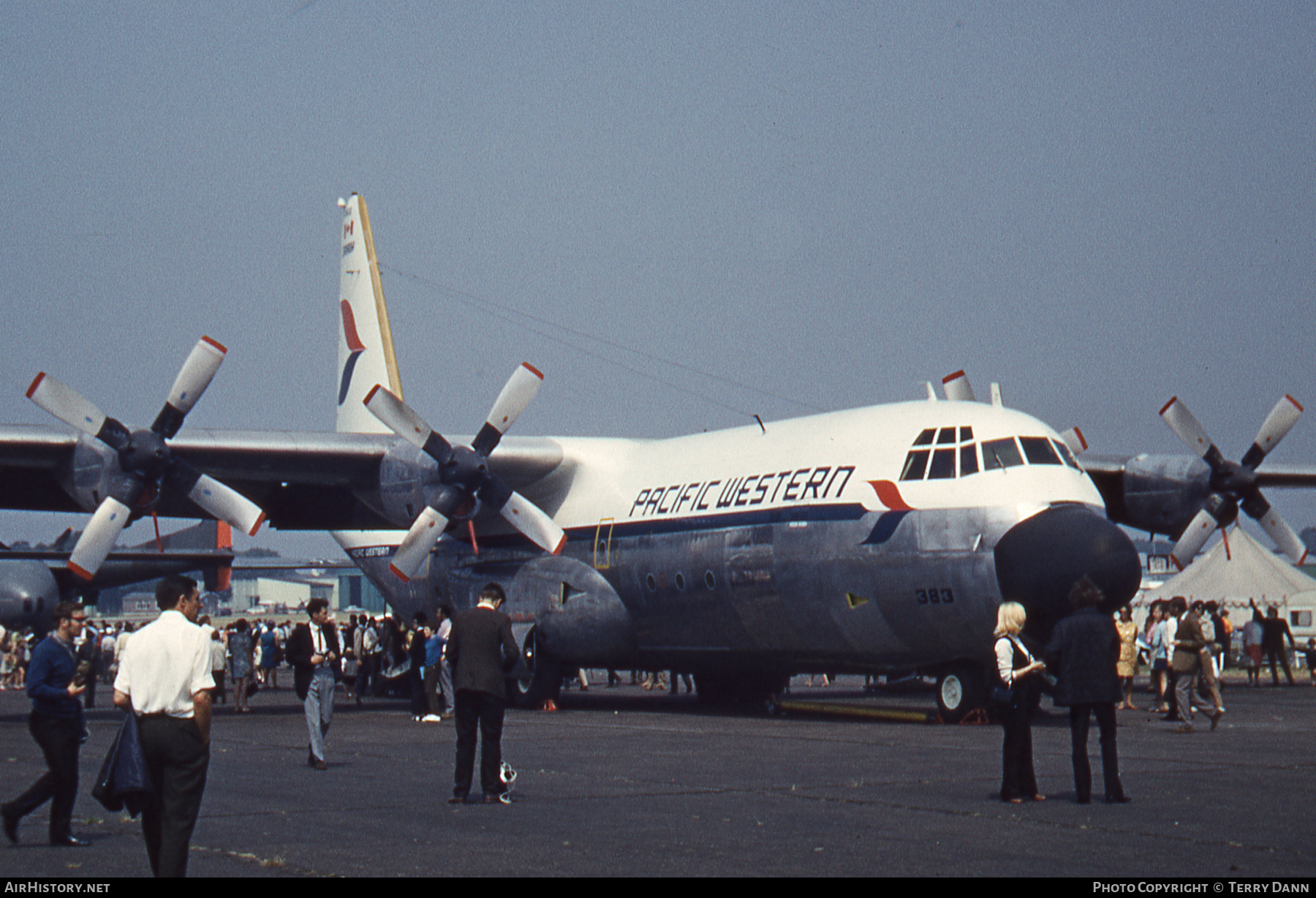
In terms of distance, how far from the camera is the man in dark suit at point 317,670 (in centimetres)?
1370

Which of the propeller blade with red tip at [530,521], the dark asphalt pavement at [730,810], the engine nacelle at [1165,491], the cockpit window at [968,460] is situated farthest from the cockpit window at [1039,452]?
the propeller blade with red tip at [530,521]

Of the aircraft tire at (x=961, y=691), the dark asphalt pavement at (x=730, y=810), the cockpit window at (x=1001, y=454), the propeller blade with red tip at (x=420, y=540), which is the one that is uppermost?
the cockpit window at (x=1001, y=454)

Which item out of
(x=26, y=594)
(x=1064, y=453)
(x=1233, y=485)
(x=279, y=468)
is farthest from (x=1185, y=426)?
(x=26, y=594)

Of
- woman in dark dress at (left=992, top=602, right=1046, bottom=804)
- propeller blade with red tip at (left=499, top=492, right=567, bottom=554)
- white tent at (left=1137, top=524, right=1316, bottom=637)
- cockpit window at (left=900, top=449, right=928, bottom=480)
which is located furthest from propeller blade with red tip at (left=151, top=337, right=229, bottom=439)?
white tent at (left=1137, top=524, right=1316, bottom=637)

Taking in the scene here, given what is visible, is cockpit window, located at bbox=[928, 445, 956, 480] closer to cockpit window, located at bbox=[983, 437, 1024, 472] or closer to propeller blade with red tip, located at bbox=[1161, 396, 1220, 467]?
cockpit window, located at bbox=[983, 437, 1024, 472]

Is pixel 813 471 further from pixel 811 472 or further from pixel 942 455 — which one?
pixel 942 455

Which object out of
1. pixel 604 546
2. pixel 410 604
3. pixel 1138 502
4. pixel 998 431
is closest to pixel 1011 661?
pixel 998 431

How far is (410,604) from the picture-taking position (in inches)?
1049

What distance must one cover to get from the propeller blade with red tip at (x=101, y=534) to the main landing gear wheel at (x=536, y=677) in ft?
20.8

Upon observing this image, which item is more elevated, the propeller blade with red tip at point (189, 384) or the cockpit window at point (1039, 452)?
the propeller blade with red tip at point (189, 384)

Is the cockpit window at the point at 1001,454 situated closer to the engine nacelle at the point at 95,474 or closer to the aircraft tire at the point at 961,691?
the aircraft tire at the point at 961,691

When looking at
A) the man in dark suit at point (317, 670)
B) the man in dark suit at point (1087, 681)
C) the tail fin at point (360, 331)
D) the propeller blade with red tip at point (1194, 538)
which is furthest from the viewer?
the tail fin at point (360, 331)

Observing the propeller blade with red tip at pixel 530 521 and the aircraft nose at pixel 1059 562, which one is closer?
the aircraft nose at pixel 1059 562

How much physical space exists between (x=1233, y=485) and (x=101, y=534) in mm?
16899
